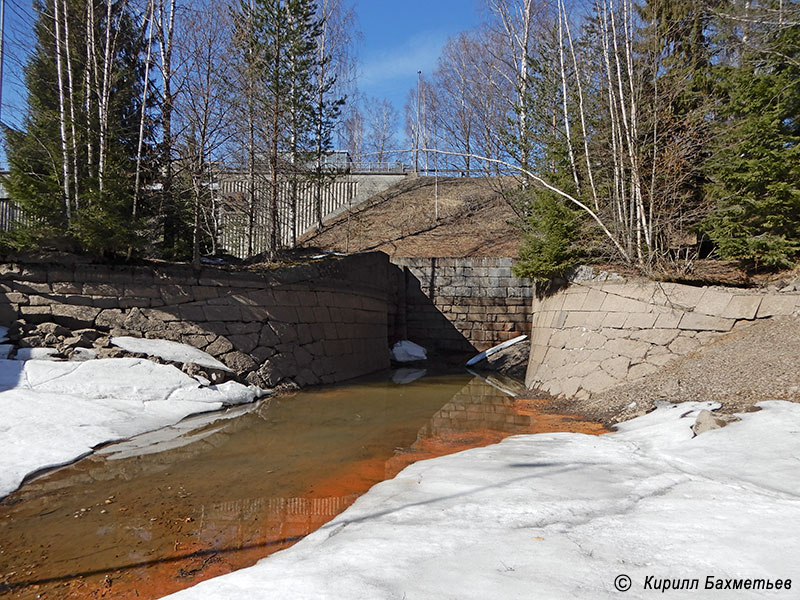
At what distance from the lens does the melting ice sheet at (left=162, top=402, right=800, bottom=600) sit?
7.50ft

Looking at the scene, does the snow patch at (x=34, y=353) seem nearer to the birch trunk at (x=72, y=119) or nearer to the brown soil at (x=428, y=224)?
the birch trunk at (x=72, y=119)

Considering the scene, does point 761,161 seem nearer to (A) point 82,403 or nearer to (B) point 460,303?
(B) point 460,303

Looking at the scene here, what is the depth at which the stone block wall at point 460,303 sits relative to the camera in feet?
54.6

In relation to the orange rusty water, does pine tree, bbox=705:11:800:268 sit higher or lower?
higher

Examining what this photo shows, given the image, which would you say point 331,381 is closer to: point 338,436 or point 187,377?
point 187,377

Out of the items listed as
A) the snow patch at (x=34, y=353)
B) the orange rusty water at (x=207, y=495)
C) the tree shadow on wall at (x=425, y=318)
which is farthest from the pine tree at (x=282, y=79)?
the orange rusty water at (x=207, y=495)

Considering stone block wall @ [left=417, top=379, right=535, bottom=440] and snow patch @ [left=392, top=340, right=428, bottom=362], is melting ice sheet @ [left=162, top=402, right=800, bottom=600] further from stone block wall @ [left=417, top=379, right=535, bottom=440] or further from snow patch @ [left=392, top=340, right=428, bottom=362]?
snow patch @ [left=392, top=340, right=428, bottom=362]

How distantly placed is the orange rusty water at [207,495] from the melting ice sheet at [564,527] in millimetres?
509

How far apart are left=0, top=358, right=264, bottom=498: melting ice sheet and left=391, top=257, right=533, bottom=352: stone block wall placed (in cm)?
865

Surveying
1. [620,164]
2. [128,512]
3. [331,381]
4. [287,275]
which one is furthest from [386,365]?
[128,512]

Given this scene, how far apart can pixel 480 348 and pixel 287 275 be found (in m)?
7.91

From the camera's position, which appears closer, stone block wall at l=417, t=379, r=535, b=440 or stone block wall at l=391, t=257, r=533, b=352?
stone block wall at l=417, t=379, r=535, b=440

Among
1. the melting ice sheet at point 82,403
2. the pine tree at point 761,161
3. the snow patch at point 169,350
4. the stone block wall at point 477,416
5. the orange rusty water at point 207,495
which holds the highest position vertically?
the pine tree at point 761,161

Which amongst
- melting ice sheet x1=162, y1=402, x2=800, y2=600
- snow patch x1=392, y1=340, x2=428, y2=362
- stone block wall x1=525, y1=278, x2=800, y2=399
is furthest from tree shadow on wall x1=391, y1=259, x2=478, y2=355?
melting ice sheet x1=162, y1=402, x2=800, y2=600
